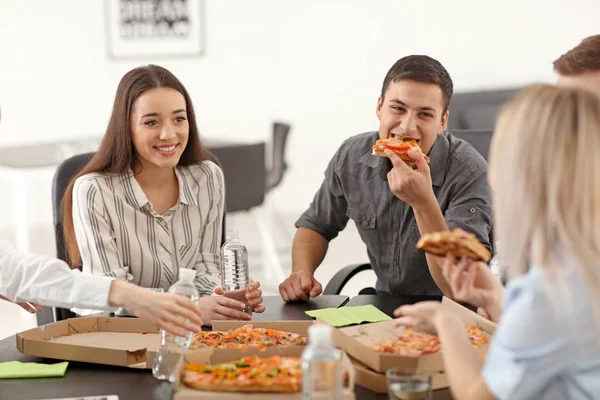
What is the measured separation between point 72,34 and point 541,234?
22.0 feet

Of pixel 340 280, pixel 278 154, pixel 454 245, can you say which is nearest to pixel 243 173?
pixel 278 154

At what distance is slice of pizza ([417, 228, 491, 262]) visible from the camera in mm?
1653

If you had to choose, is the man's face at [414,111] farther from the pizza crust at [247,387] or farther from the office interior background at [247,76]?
the office interior background at [247,76]

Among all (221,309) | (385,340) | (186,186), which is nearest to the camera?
(385,340)

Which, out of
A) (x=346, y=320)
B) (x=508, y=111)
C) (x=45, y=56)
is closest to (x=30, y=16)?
(x=45, y=56)

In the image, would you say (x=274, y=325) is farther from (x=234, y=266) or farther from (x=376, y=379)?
(x=234, y=266)

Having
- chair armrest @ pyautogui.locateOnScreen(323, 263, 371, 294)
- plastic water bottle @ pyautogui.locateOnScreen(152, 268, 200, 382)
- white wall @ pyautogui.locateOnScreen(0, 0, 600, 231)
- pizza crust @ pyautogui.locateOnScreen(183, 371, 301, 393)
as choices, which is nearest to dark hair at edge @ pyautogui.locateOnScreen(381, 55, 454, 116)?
chair armrest @ pyautogui.locateOnScreen(323, 263, 371, 294)

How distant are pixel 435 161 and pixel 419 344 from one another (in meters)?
1.13

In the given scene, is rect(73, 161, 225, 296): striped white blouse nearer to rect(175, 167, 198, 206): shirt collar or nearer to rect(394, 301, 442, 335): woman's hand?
rect(175, 167, 198, 206): shirt collar

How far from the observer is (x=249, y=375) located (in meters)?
1.61

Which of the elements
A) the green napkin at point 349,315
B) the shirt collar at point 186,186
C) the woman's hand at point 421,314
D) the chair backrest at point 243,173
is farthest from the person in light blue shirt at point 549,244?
the chair backrest at point 243,173

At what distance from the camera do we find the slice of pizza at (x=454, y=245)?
165 centimetres

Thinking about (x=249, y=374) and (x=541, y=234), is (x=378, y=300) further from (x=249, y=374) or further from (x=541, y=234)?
(x=541, y=234)

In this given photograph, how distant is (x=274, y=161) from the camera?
20.2 feet
